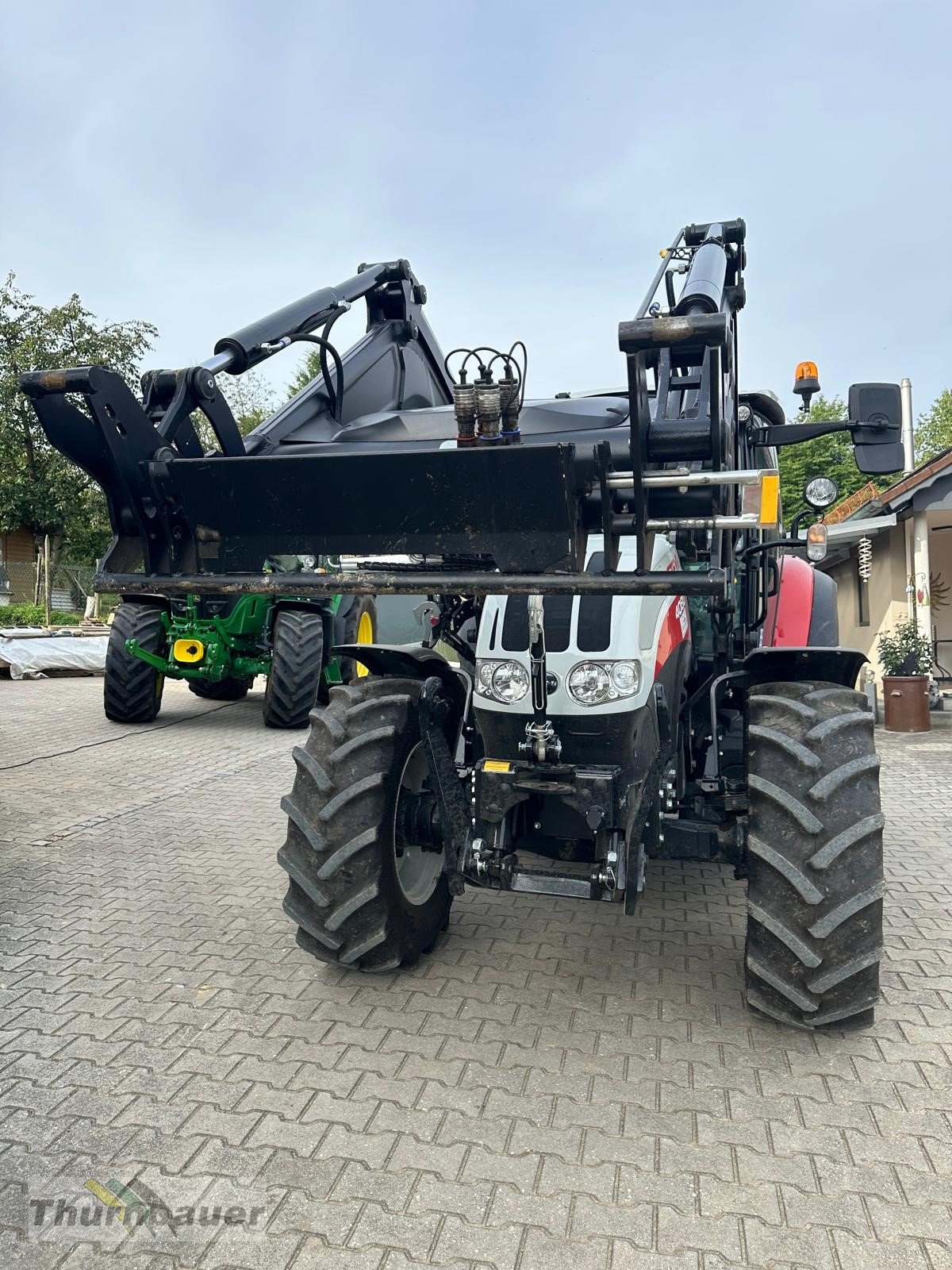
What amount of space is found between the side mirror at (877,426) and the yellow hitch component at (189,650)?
7.72 meters

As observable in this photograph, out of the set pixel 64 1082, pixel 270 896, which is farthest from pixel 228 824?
pixel 64 1082

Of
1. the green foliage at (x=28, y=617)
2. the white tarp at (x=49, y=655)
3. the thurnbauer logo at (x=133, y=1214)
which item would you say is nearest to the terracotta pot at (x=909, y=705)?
the thurnbauer logo at (x=133, y=1214)

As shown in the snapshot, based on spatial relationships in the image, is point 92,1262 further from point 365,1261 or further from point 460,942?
point 460,942

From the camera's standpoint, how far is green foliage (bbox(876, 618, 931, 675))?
11375mm

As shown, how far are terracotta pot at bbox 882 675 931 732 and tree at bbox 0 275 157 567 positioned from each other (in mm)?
16705

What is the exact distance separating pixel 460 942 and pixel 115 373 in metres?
2.69

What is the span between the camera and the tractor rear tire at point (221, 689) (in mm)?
12320

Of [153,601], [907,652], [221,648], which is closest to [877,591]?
[907,652]

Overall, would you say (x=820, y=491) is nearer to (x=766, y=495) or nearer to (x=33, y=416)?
(x=766, y=495)

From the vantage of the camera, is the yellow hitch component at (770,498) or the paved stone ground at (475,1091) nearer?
the paved stone ground at (475,1091)

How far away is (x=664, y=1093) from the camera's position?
9.53ft

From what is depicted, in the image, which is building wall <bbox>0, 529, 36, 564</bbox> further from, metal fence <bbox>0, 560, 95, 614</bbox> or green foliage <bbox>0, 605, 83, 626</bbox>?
green foliage <bbox>0, 605, 83, 626</bbox>

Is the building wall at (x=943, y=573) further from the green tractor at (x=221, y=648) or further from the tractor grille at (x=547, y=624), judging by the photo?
the tractor grille at (x=547, y=624)

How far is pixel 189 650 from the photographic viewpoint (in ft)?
32.1
